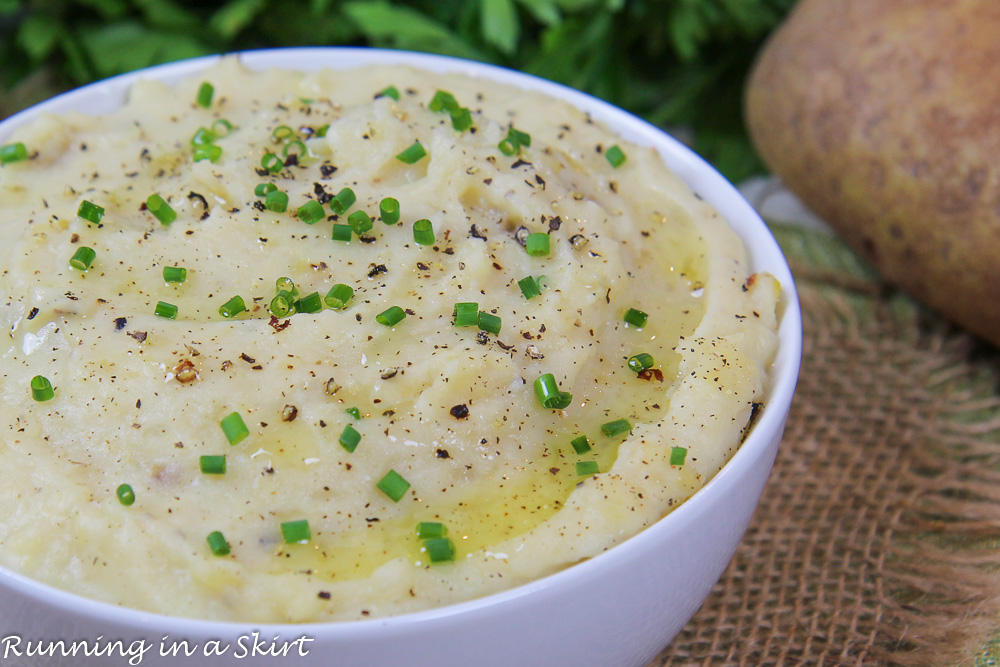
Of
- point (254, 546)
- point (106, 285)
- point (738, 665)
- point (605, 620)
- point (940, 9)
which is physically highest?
point (940, 9)

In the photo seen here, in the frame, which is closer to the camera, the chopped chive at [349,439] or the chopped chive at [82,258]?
the chopped chive at [349,439]

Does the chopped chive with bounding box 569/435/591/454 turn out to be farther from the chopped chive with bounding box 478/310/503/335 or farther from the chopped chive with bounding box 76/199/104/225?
the chopped chive with bounding box 76/199/104/225

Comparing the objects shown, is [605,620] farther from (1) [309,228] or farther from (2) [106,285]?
(2) [106,285]

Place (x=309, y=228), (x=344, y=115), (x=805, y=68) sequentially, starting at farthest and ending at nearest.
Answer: (x=805, y=68) → (x=344, y=115) → (x=309, y=228)

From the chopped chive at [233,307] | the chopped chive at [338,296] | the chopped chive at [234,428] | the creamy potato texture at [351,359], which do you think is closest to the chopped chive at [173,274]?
the creamy potato texture at [351,359]

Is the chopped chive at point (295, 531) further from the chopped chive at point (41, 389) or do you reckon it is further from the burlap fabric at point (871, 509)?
the burlap fabric at point (871, 509)

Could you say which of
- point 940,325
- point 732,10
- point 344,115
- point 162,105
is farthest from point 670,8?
point 162,105

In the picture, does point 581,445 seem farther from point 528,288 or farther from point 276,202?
point 276,202
